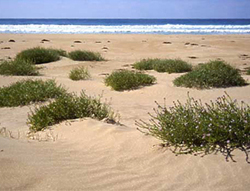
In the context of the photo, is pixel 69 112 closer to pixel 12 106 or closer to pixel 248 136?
pixel 12 106

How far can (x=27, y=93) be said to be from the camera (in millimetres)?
7059

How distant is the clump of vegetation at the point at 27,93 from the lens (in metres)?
6.89

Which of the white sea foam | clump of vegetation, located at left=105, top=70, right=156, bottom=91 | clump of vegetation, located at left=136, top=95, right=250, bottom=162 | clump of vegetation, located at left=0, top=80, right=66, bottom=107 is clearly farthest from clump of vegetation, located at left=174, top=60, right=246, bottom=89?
the white sea foam

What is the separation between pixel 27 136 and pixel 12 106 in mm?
2301

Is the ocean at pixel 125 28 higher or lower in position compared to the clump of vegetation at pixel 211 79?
lower

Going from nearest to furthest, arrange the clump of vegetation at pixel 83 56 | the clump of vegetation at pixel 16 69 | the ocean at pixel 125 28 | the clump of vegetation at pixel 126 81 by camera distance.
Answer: the clump of vegetation at pixel 126 81 < the clump of vegetation at pixel 16 69 < the clump of vegetation at pixel 83 56 < the ocean at pixel 125 28

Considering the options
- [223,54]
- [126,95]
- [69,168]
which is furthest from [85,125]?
[223,54]

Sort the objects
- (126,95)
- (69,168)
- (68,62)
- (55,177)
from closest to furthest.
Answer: (55,177) → (69,168) → (126,95) → (68,62)

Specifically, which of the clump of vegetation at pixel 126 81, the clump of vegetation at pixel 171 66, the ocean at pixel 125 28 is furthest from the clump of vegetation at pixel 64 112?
the ocean at pixel 125 28

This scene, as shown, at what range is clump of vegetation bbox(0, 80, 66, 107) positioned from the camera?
22.6 feet

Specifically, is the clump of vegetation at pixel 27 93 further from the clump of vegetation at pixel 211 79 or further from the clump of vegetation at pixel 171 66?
the clump of vegetation at pixel 171 66

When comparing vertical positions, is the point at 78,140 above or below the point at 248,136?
below

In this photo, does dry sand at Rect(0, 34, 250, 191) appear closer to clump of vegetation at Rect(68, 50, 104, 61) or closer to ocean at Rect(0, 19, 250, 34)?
clump of vegetation at Rect(68, 50, 104, 61)

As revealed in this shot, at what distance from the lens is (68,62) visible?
14062mm
